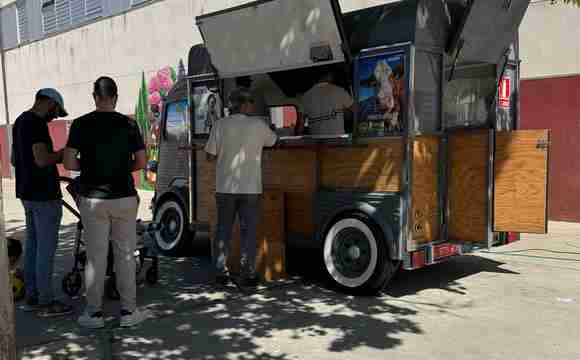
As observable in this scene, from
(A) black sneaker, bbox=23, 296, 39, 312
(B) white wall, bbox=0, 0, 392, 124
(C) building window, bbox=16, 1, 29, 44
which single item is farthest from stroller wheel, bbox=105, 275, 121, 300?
(C) building window, bbox=16, 1, 29, 44

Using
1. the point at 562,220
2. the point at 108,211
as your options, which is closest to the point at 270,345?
the point at 108,211

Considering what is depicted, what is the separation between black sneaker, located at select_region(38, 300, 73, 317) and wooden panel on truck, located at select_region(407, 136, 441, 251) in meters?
2.97

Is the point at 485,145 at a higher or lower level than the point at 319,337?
higher

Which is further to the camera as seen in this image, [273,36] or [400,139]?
[273,36]

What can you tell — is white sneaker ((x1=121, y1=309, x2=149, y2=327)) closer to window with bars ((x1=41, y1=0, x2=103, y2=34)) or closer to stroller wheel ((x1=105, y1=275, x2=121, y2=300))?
stroller wheel ((x1=105, y1=275, x2=121, y2=300))

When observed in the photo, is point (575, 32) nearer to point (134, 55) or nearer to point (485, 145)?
point (485, 145)

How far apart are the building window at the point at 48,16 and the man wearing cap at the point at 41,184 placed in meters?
18.7

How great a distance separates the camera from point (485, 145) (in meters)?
5.68

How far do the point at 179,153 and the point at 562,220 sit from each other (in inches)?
236

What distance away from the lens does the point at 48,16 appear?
22141 mm

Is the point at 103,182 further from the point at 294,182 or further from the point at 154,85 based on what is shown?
the point at 154,85

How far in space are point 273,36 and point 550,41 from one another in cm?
551

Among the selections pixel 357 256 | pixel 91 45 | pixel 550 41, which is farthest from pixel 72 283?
pixel 91 45

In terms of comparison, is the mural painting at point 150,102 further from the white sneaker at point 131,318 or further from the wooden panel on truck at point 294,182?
the white sneaker at point 131,318
